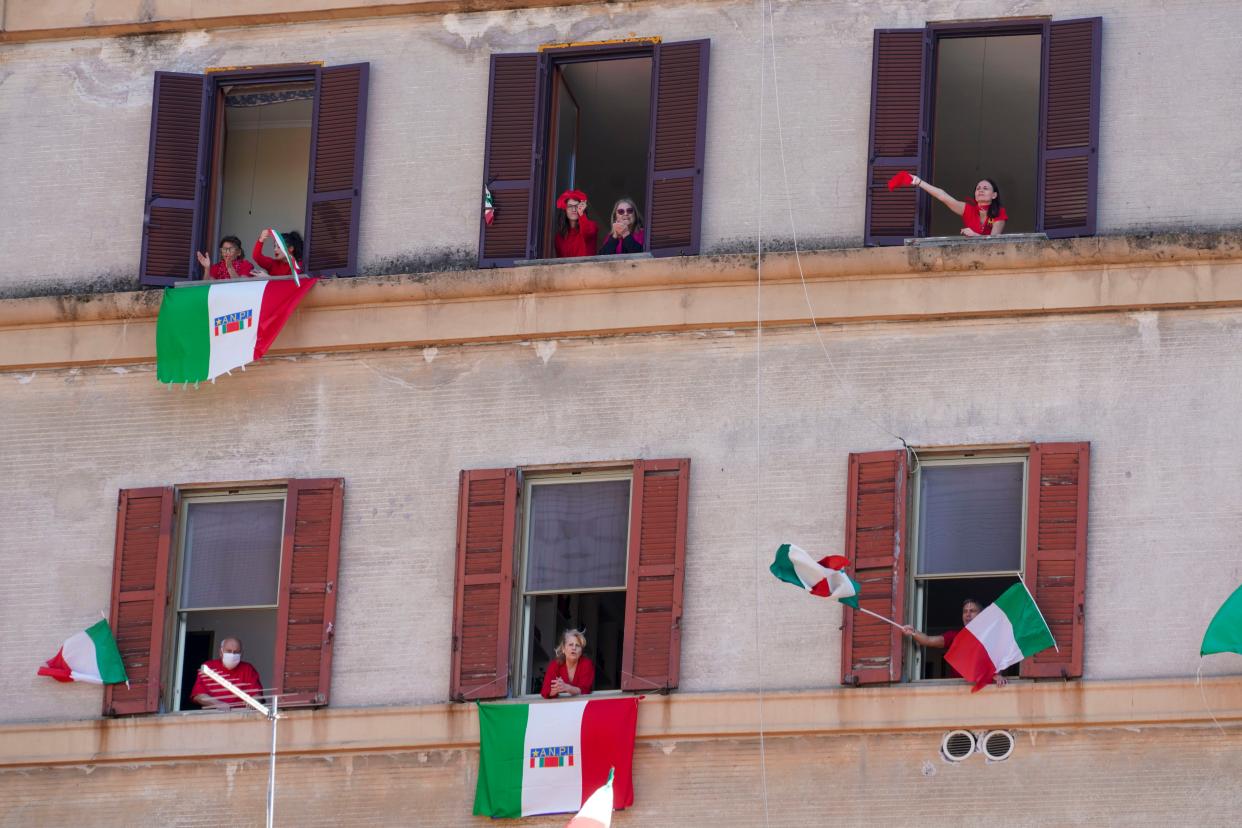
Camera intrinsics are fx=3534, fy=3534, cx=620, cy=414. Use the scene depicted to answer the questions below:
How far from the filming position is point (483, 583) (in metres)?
27.6

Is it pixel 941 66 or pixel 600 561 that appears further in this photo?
pixel 941 66

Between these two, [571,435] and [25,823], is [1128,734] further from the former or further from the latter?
[25,823]

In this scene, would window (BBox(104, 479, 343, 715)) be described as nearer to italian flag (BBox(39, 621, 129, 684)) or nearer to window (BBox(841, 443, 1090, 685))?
italian flag (BBox(39, 621, 129, 684))

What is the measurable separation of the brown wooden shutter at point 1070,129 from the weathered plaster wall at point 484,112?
0.15m

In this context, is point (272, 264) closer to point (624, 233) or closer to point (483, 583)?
point (624, 233)

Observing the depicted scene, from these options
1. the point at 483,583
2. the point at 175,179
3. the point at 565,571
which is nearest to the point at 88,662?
the point at 483,583

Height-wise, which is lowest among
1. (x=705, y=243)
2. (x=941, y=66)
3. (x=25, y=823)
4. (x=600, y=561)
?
(x=25, y=823)

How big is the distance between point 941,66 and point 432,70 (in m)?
4.43

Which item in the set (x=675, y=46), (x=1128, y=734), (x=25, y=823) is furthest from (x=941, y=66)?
(x=25, y=823)

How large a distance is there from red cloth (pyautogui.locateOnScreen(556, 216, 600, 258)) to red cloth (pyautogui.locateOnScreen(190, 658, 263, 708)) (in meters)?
4.22

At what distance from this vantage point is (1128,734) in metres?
26.0

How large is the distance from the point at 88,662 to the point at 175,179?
4.25 meters

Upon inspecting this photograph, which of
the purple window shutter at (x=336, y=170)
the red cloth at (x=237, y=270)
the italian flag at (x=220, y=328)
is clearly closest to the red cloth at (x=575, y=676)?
the italian flag at (x=220, y=328)

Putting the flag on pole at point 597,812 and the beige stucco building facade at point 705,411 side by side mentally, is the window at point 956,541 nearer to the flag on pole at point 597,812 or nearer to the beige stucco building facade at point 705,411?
the beige stucco building facade at point 705,411
